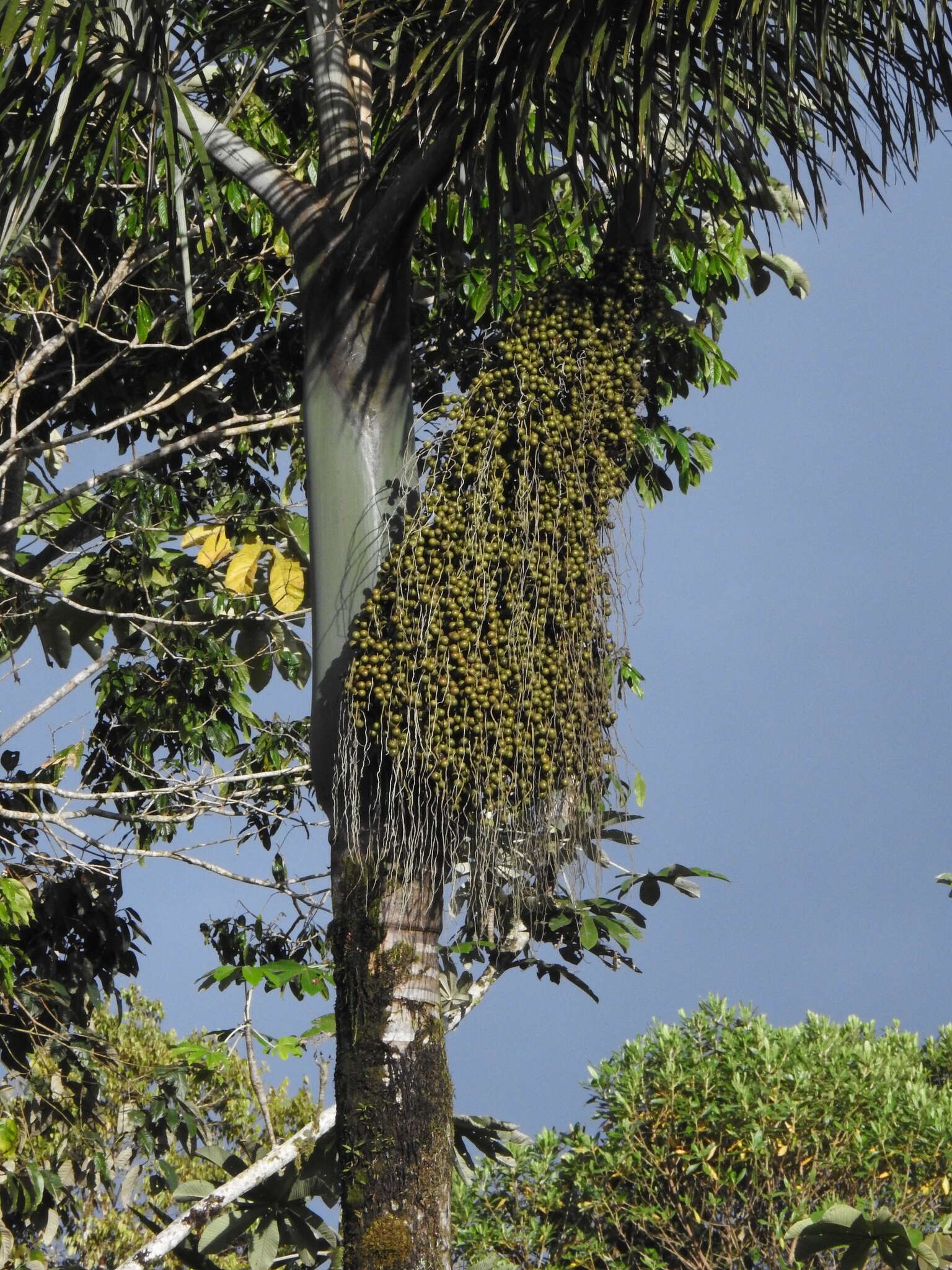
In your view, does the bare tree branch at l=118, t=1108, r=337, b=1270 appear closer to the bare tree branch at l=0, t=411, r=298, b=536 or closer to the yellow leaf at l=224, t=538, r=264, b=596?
the yellow leaf at l=224, t=538, r=264, b=596

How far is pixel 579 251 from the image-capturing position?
6.85m

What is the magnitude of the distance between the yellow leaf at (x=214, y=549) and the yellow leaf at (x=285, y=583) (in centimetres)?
24

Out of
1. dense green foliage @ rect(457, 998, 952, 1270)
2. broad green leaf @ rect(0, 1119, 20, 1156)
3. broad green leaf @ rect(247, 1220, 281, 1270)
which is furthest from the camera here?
dense green foliage @ rect(457, 998, 952, 1270)

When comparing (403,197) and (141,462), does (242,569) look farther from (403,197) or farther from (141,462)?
(403,197)

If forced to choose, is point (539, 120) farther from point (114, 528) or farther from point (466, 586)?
point (114, 528)

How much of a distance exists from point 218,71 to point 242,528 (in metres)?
2.15

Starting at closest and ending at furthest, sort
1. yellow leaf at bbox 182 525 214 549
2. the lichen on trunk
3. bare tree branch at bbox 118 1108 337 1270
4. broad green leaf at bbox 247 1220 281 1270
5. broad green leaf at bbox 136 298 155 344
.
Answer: the lichen on trunk < bare tree branch at bbox 118 1108 337 1270 < broad green leaf at bbox 247 1220 281 1270 < broad green leaf at bbox 136 298 155 344 < yellow leaf at bbox 182 525 214 549

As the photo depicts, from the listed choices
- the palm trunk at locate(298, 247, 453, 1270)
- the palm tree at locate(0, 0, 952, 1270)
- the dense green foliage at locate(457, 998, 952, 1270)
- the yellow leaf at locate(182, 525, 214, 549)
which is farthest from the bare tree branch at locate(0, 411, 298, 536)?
the dense green foliage at locate(457, 998, 952, 1270)

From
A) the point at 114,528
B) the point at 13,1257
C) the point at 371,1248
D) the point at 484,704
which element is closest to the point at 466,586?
the point at 484,704

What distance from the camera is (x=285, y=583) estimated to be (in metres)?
6.43

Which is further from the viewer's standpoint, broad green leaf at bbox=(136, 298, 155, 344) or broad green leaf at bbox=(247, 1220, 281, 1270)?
broad green leaf at bbox=(136, 298, 155, 344)

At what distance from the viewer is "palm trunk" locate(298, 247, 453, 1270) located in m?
3.82

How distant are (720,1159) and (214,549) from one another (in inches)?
167

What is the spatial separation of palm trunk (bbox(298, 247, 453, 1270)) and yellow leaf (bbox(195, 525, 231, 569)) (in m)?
1.95
